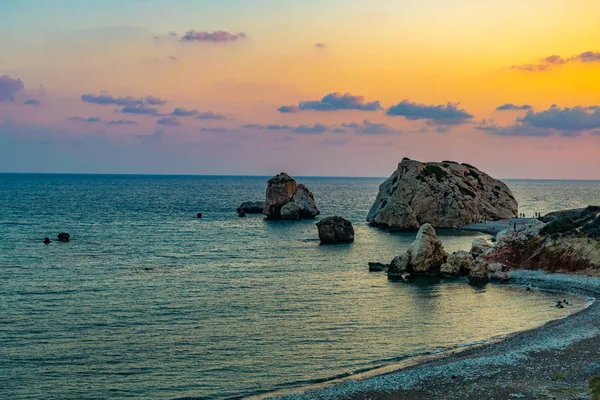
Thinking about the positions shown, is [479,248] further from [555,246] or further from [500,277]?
[500,277]

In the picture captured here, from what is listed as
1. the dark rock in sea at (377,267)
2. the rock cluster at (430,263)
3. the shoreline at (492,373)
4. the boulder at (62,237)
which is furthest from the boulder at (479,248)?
the boulder at (62,237)

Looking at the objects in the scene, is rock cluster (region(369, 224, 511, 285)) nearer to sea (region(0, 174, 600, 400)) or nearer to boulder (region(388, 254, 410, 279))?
boulder (region(388, 254, 410, 279))

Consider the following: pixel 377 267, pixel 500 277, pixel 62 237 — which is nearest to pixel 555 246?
pixel 500 277

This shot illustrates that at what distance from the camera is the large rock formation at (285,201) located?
122588 millimetres

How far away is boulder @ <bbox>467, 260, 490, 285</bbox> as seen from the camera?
56669mm

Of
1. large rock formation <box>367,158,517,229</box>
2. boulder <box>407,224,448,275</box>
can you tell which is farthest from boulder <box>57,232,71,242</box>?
large rock formation <box>367,158,517,229</box>

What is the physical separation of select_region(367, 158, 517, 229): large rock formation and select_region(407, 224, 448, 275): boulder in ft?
145

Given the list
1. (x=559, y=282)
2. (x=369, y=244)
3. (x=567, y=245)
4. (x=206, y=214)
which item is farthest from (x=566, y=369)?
(x=206, y=214)

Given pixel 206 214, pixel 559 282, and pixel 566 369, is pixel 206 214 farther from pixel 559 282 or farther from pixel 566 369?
pixel 566 369

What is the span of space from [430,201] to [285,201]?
3202cm

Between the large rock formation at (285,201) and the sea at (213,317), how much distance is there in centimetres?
4340

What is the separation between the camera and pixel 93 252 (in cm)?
7069

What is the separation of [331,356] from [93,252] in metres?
46.6

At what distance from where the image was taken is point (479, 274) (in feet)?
187
